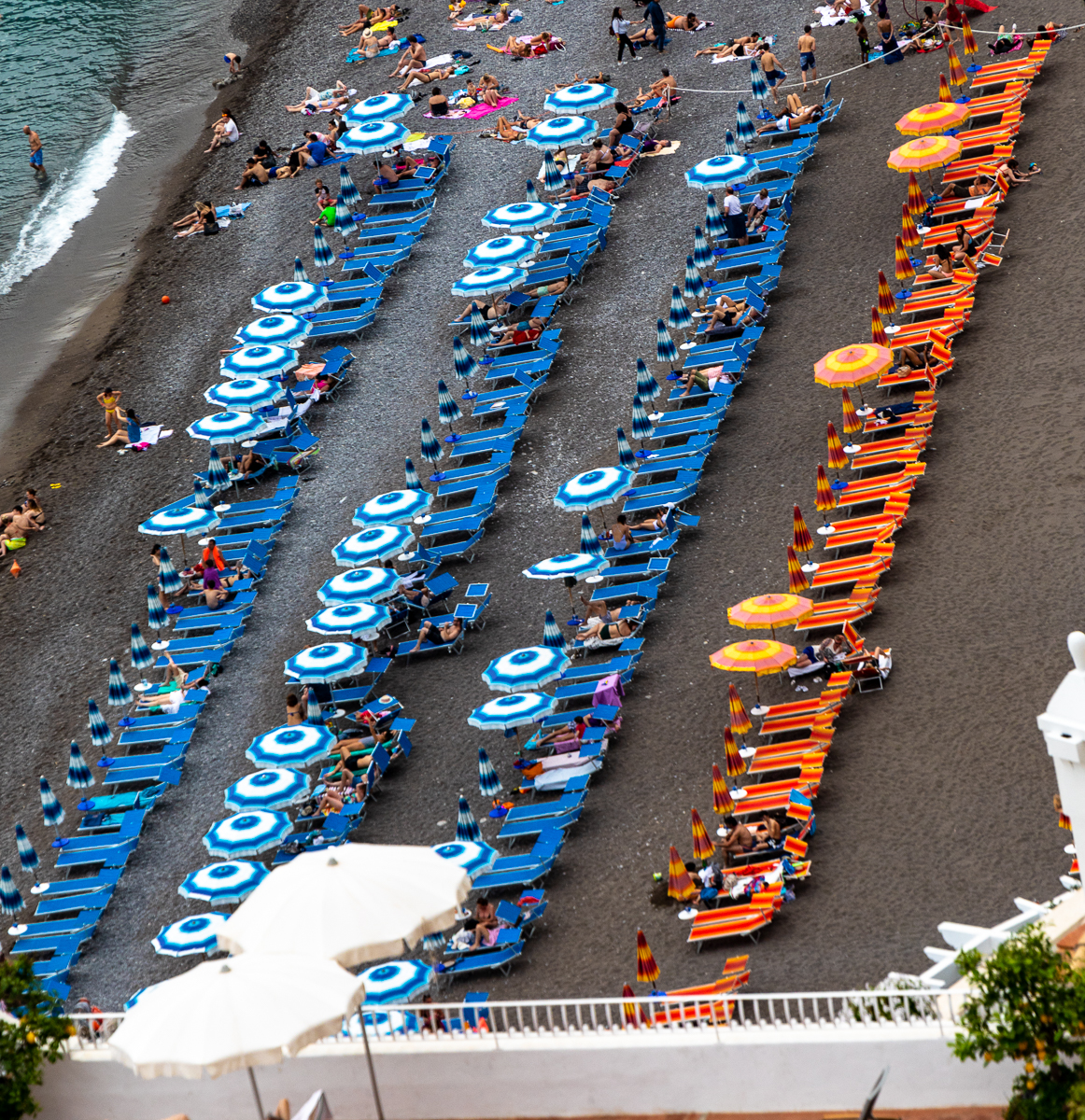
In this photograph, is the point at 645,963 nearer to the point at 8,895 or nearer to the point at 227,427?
the point at 8,895

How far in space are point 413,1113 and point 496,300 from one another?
1916 cm

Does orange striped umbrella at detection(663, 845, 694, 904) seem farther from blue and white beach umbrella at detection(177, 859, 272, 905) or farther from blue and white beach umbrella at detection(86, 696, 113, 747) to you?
blue and white beach umbrella at detection(86, 696, 113, 747)

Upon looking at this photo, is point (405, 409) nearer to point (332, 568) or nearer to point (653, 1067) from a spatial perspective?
point (332, 568)

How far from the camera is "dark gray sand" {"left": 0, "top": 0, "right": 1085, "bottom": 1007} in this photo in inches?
802

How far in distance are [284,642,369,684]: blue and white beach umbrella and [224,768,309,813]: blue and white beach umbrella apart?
1852 mm

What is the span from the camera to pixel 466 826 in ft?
72.5

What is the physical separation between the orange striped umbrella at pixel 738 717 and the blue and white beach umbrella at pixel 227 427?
10239 millimetres

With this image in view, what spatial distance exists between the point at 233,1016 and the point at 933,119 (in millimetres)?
22111

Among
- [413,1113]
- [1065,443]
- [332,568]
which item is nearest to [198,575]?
[332,568]

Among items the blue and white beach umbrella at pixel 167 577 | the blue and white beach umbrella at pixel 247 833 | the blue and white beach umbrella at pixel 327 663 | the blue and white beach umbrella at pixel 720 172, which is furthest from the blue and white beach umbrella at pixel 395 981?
the blue and white beach umbrella at pixel 720 172

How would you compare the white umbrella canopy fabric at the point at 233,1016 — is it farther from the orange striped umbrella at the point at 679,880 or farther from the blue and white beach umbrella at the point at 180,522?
the blue and white beach umbrella at the point at 180,522

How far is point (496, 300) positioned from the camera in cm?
3316

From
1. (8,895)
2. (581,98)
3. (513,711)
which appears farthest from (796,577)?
(581,98)

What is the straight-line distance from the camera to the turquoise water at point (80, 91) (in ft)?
151
